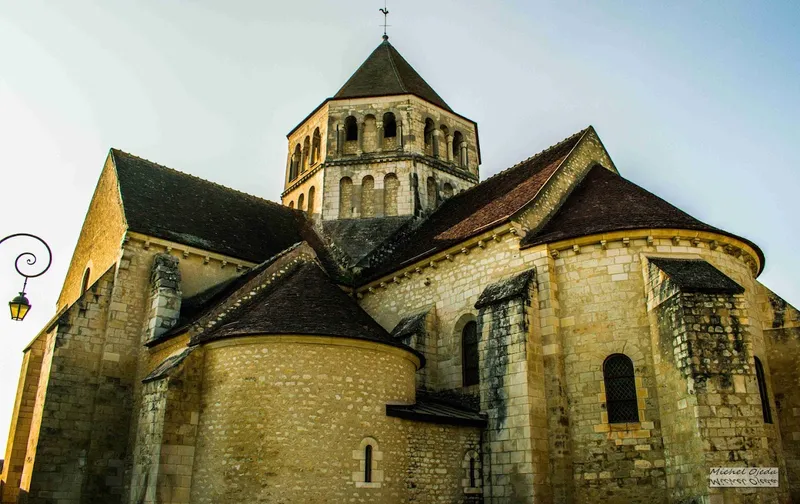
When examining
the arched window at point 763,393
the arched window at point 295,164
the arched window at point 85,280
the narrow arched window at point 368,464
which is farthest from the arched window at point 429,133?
the narrow arched window at point 368,464

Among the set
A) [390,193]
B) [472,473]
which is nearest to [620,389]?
[472,473]

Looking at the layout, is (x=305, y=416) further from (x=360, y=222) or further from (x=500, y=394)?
(x=360, y=222)

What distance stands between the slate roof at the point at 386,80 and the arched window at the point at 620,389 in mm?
15010

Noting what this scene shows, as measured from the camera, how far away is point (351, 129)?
26172mm

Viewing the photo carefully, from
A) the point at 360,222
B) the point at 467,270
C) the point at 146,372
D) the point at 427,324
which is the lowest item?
the point at 146,372

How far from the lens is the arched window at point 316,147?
1031 inches

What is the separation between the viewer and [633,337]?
1418cm

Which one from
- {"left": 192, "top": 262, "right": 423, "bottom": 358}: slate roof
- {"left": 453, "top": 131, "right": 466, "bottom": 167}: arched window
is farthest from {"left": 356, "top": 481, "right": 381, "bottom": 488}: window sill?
{"left": 453, "top": 131, "right": 466, "bottom": 167}: arched window

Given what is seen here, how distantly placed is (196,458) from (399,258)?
9.30m

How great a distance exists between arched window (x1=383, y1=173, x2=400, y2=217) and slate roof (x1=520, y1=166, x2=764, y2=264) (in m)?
7.91

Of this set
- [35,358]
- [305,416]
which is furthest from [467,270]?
[35,358]

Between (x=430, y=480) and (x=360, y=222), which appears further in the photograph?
(x=360, y=222)

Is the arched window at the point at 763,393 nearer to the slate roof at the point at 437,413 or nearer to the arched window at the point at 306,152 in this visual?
the slate roof at the point at 437,413

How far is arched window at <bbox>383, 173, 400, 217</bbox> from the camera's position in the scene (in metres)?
24.1
